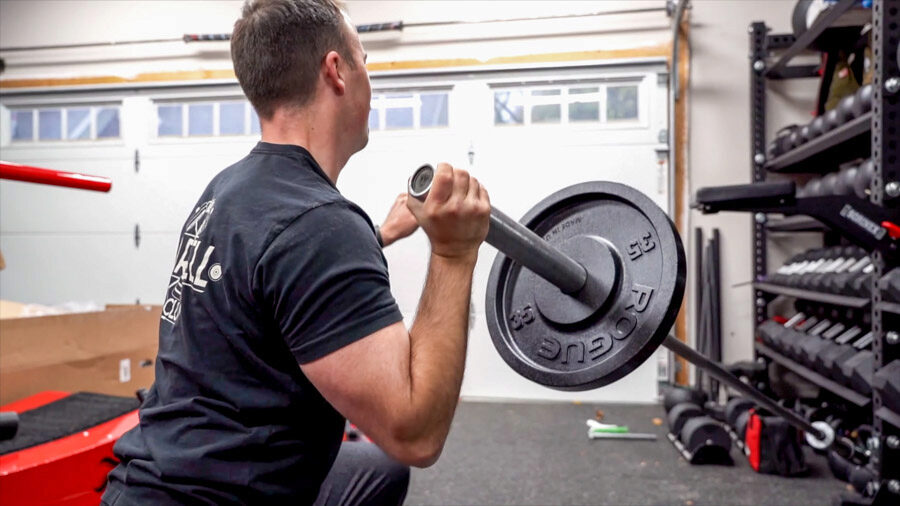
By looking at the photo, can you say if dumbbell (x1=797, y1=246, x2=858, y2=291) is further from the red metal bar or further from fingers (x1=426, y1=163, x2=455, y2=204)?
the red metal bar

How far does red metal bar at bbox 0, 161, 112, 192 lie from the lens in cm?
135

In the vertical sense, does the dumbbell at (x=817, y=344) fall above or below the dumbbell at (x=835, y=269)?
below

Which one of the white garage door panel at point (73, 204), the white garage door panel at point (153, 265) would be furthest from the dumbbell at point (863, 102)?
the white garage door panel at point (73, 204)

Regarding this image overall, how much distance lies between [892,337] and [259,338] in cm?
188

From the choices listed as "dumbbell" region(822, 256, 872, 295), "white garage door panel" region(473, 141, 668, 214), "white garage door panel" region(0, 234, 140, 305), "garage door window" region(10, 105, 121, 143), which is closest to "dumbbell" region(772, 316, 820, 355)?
"dumbbell" region(822, 256, 872, 295)

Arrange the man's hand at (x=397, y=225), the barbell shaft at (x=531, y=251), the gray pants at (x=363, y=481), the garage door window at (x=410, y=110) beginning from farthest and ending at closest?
the garage door window at (x=410, y=110) < the man's hand at (x=397, y=225) < the gray pants at (x=363, y=481) < the barbell shaft at (x=531, y=251)

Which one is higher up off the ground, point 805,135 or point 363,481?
point 805,135

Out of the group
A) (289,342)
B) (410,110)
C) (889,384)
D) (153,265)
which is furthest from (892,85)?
(153,265)

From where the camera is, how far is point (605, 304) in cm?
100

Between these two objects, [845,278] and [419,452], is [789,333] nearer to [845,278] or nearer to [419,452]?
[845,278]

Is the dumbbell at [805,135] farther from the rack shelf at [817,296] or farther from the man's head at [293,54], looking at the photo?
the man's head at [293,54]

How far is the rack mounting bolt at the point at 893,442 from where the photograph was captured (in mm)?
1881

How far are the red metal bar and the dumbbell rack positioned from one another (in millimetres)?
2102

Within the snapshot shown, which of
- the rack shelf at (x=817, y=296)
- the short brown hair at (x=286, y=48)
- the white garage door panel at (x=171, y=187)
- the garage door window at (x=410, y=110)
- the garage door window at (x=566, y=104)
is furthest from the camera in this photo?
the white garage door panel at (x=171, y=187)
